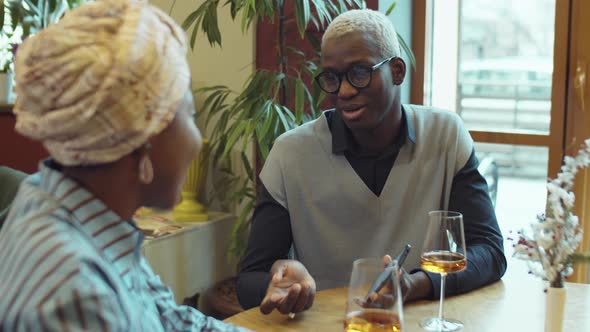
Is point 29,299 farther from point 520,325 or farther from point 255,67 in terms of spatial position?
point 255,67

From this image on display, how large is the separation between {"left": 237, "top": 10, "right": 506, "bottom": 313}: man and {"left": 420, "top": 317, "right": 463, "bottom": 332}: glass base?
396mm

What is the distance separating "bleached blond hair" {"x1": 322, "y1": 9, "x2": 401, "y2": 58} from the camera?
6.57ft

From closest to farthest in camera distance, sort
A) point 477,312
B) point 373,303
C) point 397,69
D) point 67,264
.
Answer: point 67,264 < point 373,303 < point 477,312 < point 397,69

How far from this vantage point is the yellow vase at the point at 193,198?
3270 mm

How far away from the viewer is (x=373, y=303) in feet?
3.79

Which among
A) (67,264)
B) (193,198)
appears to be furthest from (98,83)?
(193,198)

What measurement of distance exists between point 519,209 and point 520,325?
1780mm

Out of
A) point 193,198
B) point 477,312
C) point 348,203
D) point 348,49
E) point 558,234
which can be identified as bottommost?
point 193,198

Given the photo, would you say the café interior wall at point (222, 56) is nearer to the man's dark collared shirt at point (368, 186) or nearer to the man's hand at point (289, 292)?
the man's dark collared shirt at point (368, 186)

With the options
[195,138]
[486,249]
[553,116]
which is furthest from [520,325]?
[553,116]

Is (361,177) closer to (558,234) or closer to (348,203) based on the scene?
(348,203)

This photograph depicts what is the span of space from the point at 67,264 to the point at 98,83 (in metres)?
0.22

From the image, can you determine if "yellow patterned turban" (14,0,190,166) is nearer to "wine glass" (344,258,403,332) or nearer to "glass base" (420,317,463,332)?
"wine glass" (344,258,403,332)

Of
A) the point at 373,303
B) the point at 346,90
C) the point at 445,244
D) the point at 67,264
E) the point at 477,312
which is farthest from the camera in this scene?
the point at 346,90
